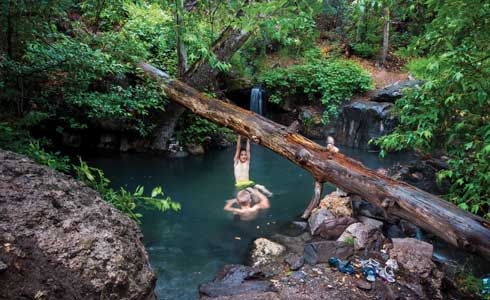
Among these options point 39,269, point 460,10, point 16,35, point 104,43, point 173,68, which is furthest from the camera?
point 173,68

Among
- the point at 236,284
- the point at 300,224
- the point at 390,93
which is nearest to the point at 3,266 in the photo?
the point at 236,284

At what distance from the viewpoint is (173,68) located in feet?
35.5

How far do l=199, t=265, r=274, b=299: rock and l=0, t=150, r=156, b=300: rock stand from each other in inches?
95.3

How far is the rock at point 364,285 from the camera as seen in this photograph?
4129 mm

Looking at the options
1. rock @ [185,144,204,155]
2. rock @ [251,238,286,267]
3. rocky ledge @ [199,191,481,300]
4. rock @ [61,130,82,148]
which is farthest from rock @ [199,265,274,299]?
rock @ [61,130,82,148]

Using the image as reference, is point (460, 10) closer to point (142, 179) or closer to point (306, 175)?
point (306, 175)

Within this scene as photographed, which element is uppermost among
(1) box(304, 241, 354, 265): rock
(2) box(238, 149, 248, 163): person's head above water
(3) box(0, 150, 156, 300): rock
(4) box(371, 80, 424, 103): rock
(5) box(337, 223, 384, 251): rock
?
(4) box(371, 80, 424, 103): rock

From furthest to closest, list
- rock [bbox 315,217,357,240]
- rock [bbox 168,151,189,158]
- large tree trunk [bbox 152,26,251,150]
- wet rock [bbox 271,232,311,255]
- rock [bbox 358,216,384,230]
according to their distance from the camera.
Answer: rock [bbox 168,151,189,158]
large tree trunk [bbox 152,26,251,150]
rock [bbox 315,217,357,240]
rock [bbox 358,216,384,230]
wet rock [bbox 271,232,311,255]

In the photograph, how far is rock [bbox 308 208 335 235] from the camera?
582cm

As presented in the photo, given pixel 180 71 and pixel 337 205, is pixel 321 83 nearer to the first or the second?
pixel 180 71

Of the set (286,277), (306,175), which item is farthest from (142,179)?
(286,277)

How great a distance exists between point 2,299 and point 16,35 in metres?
4.29

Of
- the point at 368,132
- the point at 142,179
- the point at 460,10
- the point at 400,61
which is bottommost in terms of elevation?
the point at 142,179

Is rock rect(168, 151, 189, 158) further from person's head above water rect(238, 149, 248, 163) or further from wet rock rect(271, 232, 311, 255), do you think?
wet rock rect(271, 232, 311, 255)
